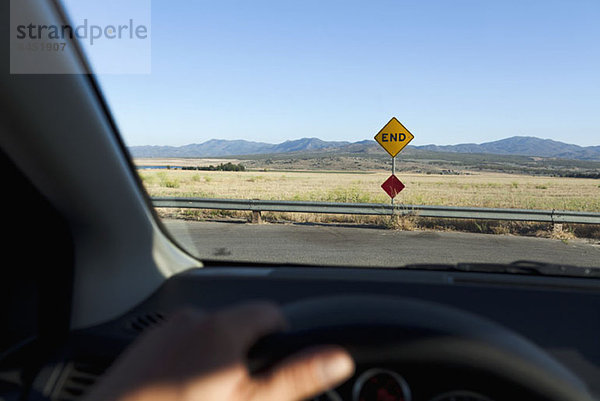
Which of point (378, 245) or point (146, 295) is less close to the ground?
point (146, 295)

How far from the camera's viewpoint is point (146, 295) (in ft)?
9.44

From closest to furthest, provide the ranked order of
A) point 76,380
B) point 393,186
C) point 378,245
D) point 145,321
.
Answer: point 76,380 < point 145,321 < point 378,245 < point 393,186

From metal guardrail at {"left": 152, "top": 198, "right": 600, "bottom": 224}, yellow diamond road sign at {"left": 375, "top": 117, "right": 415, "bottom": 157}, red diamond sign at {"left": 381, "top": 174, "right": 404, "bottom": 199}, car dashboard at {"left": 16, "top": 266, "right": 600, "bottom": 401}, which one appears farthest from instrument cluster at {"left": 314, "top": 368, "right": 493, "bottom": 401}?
red diamond sign at {"left": 381, "top": 174, "right": 404, "bottom": 199}

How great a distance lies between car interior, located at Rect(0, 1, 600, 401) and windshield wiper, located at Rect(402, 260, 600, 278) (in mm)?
37

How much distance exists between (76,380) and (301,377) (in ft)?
5.92

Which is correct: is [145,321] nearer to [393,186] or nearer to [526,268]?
[526,268]

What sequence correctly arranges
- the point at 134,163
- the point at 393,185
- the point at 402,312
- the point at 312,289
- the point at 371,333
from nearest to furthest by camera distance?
the point at 371,333
the point at 402,312
the point at 134,163
the point at 312,289
the point at 393,185

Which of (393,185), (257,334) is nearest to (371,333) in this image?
(257,334)

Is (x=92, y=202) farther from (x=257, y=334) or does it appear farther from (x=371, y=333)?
(x=257, y=334)

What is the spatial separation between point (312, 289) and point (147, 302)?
968 mm

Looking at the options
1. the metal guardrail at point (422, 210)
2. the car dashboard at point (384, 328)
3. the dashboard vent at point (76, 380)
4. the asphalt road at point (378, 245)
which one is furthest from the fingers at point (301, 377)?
the metal guardrail at point (422, 210)

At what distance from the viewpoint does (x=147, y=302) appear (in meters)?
2.85

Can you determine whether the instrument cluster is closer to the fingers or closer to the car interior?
the car interior

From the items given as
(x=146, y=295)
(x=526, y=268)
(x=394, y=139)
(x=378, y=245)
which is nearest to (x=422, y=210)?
(x=394, y=139)
